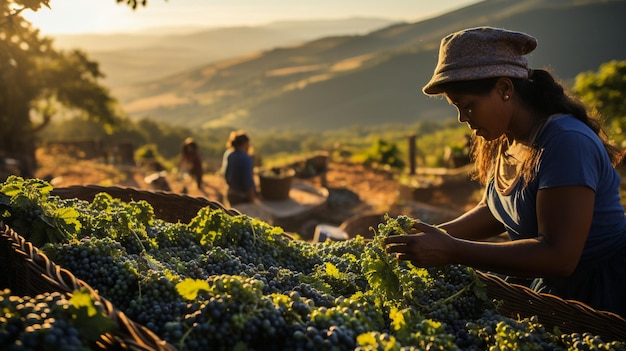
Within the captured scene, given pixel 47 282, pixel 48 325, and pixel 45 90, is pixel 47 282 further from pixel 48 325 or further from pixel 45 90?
pixel 45 90

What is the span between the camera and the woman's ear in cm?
235

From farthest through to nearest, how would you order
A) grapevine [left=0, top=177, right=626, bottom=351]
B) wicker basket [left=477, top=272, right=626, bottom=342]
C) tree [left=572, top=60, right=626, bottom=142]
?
tree [left=572, top=60, right=626, bottom=142]
wicker basket [left=477, top=272, right=626, bottom=342]
grapevine [left=0, top=177, right=626, bottom=351]

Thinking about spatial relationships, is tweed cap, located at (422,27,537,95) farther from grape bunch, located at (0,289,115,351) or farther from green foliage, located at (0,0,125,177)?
green foliage, located at (0,0,125,177)

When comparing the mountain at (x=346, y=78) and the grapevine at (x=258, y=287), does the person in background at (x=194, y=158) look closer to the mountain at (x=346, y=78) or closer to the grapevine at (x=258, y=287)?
the grapevine at (x=258, y=287)

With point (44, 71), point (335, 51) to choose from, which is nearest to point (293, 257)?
point (44, 71)

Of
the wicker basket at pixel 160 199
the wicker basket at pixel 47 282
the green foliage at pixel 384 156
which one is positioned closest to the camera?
the wicker basket at pixel 47 282

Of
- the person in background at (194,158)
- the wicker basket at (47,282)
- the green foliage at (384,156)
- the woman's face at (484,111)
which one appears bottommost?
the green foliage at (384,156)

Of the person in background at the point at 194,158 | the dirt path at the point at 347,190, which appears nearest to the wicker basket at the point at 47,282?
the dirt path at the point at 347,190

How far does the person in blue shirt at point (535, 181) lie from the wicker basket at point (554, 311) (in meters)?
0.08

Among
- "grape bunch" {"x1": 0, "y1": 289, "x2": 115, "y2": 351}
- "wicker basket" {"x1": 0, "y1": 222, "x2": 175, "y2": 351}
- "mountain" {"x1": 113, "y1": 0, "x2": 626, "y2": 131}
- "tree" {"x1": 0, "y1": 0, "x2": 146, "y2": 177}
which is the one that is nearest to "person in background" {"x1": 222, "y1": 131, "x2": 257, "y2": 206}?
"wicker basket" {"x1": 0, "y1": 222, "x2": 175, "y2": 351}

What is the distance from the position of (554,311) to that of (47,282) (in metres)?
1.93

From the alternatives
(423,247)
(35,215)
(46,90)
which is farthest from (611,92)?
(46,90)

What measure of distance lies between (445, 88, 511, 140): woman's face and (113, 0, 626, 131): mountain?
9524 centimetres

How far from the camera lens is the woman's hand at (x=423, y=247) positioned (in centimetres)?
211
